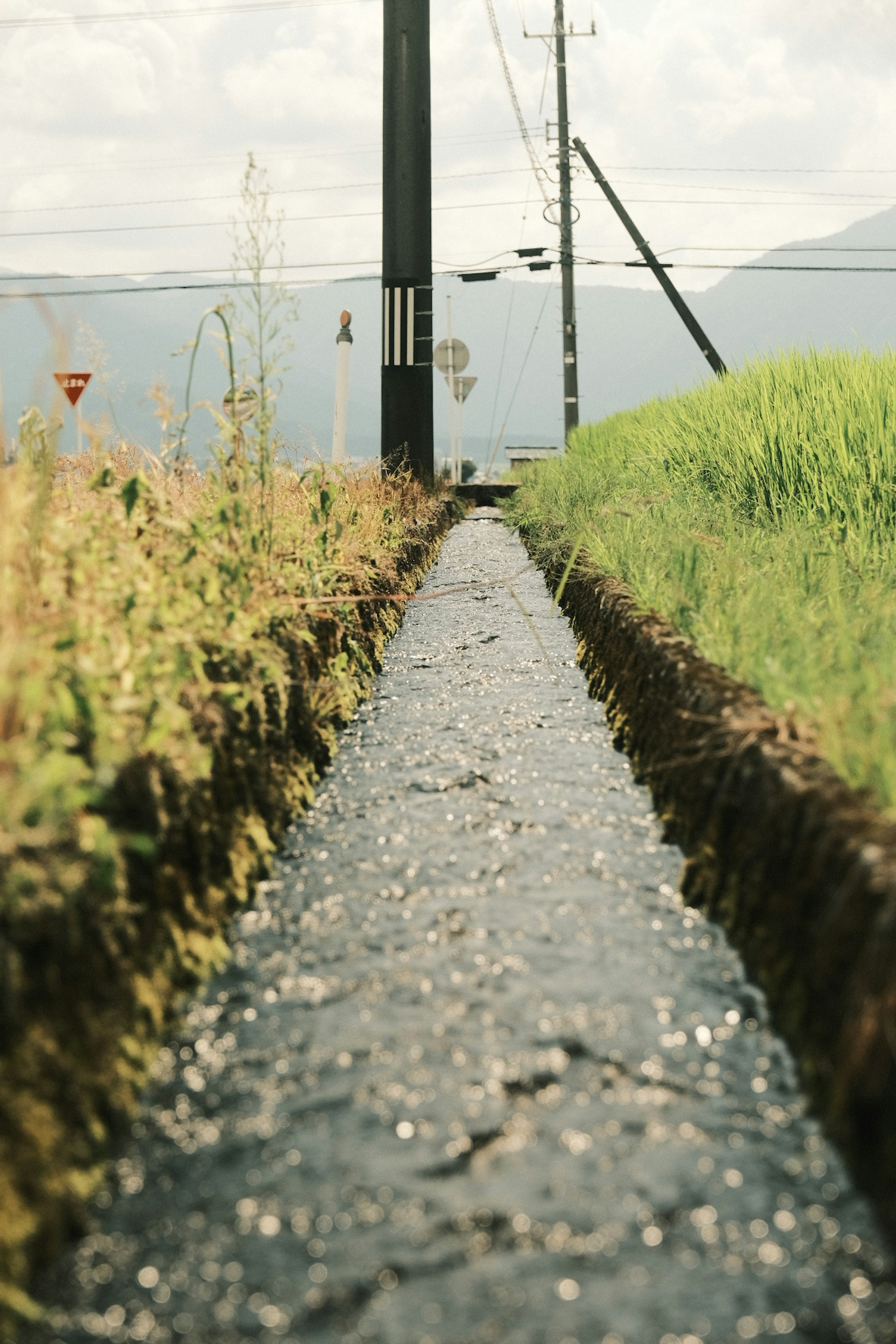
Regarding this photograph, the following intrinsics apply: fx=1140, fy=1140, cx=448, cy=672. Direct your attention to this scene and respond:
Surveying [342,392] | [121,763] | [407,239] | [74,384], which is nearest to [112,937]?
[121,763]

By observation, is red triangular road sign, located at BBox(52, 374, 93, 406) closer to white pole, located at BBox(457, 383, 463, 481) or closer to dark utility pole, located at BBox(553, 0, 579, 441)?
white pole, located at BBox(457, 383, 463, 481)

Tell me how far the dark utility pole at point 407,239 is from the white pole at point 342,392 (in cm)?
192

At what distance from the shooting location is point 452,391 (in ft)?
55.1

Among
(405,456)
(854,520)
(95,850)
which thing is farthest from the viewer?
(405,456)

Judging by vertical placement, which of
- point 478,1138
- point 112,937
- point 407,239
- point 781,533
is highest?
point 407,239

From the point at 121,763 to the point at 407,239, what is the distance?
11.3 metres

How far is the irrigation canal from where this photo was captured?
5.09 feet

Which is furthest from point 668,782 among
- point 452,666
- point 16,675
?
point 452,666

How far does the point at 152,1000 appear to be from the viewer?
219 cm

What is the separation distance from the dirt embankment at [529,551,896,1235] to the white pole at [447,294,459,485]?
12.7 m

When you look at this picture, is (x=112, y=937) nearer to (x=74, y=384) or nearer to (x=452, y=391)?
(x=74, y=384)

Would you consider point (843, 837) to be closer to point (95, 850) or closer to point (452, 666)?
point (95, 850)

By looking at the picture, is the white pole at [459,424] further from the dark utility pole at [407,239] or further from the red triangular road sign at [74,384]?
the red triangular road sign at [74,384]

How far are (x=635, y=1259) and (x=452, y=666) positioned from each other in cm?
434
